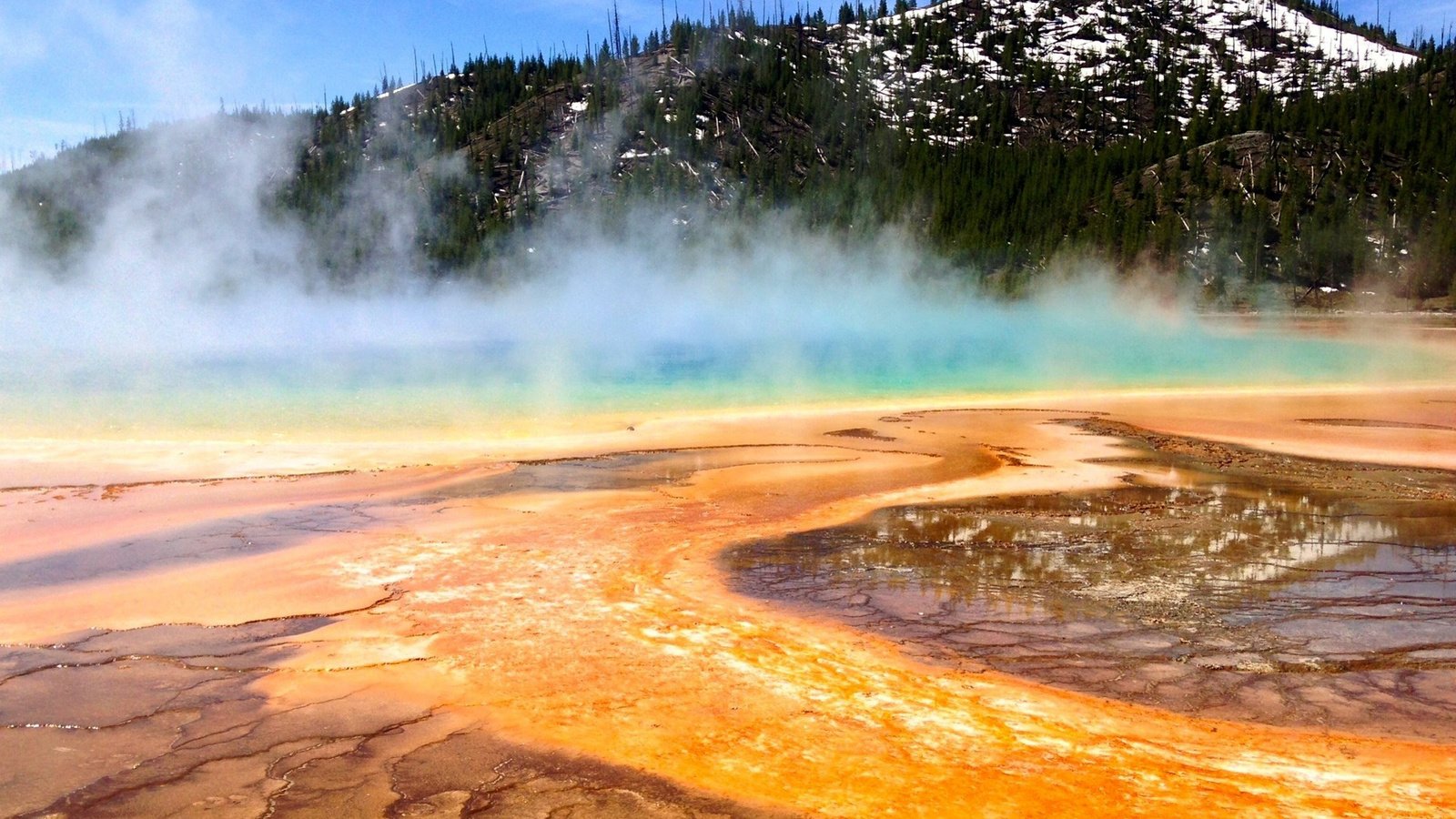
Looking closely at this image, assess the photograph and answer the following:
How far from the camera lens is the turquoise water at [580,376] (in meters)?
18.4

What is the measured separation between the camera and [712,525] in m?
10.0

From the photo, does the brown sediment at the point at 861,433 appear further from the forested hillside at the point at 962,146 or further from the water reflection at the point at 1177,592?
the forested hillside at the point at 962,146

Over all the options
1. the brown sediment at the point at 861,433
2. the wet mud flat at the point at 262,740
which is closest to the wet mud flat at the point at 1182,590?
the wet mud flat at the point at 262,740

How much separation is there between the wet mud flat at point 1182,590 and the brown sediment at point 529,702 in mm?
360

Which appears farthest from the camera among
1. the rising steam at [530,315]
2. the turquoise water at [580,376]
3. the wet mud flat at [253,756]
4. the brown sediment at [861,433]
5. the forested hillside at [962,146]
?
the forested hillside at [962,146]

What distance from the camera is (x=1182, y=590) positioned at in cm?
766

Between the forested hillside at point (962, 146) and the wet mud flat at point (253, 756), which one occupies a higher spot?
the forested hillside at point (962, 146)

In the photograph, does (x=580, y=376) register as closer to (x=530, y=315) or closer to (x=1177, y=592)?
A: (x=1177, y=592)

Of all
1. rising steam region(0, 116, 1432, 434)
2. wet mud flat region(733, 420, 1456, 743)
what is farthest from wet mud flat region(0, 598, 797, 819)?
rising steam region(0, 116, 1432, 434)

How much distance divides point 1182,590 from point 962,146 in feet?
331

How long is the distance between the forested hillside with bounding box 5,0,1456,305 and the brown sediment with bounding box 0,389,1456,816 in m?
67.9

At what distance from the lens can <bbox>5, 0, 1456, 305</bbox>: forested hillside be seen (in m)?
72.1

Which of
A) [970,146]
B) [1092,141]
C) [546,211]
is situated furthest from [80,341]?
[1092,141]

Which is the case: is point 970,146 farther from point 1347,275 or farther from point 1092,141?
point 1347,275
